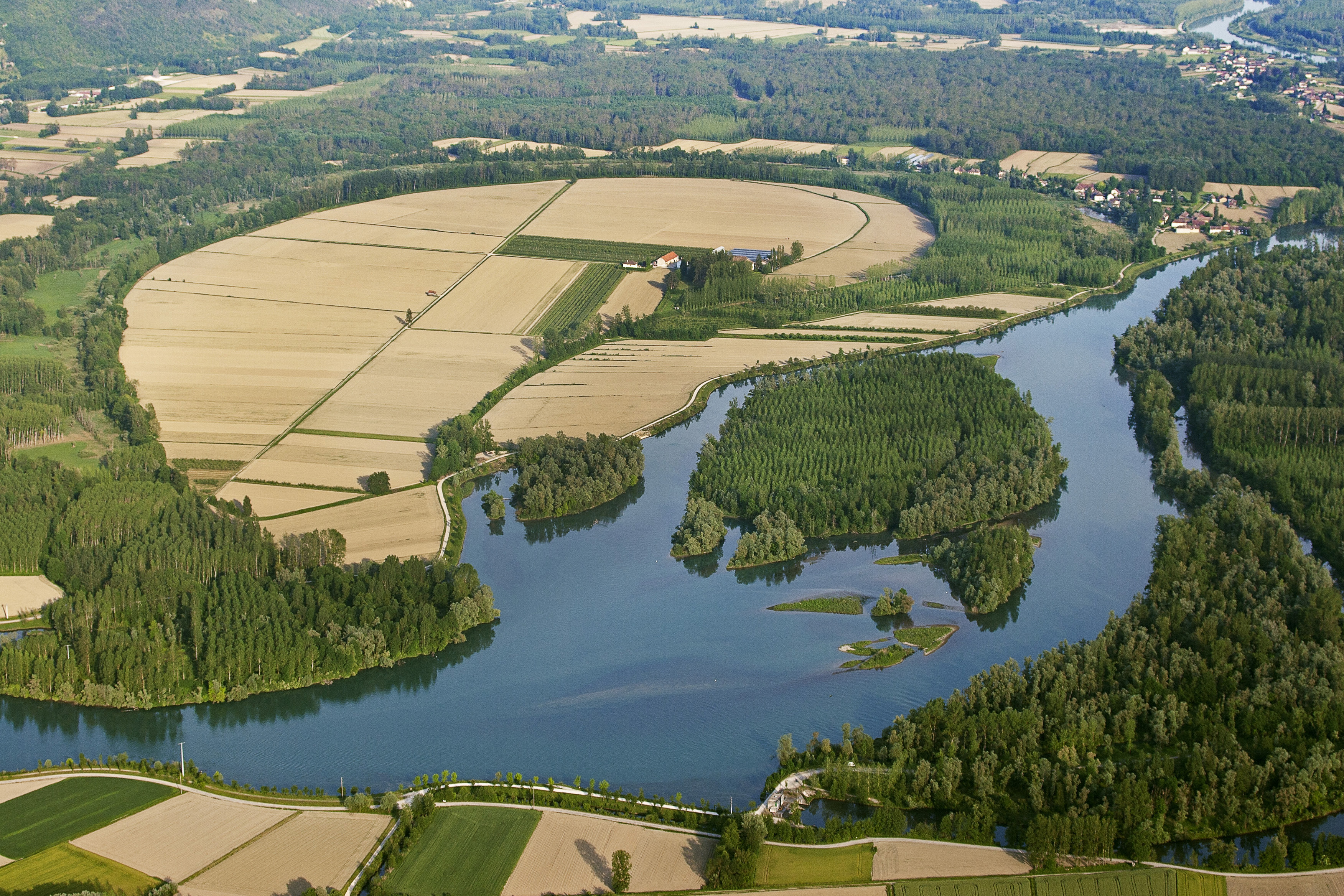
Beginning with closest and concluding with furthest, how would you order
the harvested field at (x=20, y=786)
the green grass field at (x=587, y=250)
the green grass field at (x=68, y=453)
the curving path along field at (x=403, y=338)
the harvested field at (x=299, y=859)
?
the harvested field at (x=299, y=859), the harvested field at (x=20, y=786), the curving path along field at (x=403, y=338), the green grass field at (x=68, y=453), the green grass field at (x=587, y=250)

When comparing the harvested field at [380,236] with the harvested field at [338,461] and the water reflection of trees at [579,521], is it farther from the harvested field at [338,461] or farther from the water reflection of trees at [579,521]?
the water reflection of trees at [579,521]

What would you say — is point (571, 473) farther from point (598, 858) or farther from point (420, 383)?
point (598, 858)

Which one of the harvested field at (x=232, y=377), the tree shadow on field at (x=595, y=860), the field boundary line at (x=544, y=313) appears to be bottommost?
the tree shadow on field at (x=595, y=860)

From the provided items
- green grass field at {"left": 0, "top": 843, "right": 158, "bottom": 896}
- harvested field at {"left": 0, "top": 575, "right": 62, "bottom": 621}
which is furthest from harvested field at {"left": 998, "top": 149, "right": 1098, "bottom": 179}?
green grass field at {"left": 0, "top": 843, "right": 158, "bottom": 896}

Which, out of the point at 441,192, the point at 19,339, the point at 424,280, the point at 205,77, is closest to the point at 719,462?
the point at 424,280

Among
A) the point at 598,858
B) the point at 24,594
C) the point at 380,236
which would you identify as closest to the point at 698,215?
the point at 380,236

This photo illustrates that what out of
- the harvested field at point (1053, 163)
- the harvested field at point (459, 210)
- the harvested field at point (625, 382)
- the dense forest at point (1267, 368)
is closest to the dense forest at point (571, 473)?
the harvested field at point (625, 382)
